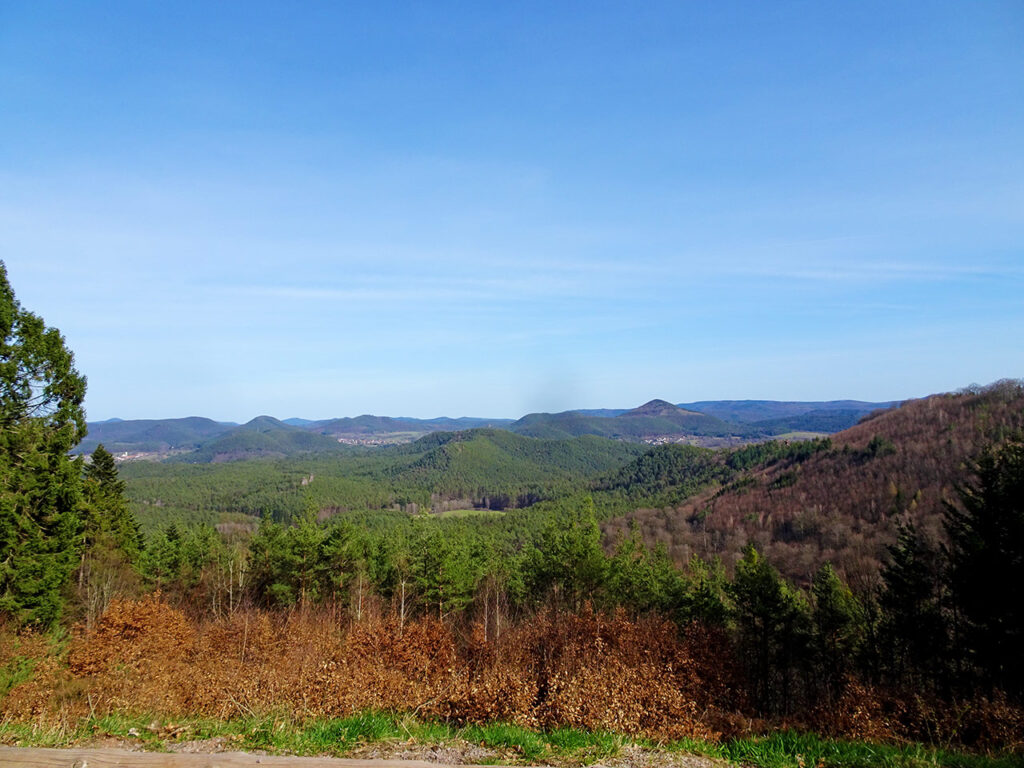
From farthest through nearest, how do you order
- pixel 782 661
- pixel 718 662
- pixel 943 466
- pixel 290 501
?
pixel 290 501
pixel 943 466
pixel 782 661
pixel 718 662

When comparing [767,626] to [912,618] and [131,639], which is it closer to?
[912,618]

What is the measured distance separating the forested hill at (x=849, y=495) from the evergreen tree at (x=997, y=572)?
42.9m

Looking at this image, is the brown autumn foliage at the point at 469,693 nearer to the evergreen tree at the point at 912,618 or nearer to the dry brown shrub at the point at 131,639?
the dry brown shrub at the point at 131,639

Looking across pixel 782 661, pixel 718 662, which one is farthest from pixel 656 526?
pixel 718 662

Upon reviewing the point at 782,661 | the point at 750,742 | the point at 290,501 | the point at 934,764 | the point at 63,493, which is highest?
the point at 63,493

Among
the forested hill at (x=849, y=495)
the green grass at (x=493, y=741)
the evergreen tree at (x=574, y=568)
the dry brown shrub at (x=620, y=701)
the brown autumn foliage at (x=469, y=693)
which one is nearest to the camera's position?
the green grass at (x=493, y=741)

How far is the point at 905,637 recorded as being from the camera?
68.9 feet

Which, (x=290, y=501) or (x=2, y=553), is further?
(x=290, y=501)

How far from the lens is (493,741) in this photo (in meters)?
5.75

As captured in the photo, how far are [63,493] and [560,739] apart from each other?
1629 cm

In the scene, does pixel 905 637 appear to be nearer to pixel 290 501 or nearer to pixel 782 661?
pixel 782 661

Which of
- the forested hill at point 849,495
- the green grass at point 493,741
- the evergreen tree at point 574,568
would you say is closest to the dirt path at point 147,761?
the green grass at point 493,741

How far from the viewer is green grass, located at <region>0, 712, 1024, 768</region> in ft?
16.6

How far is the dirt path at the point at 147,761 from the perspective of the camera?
2.85m
